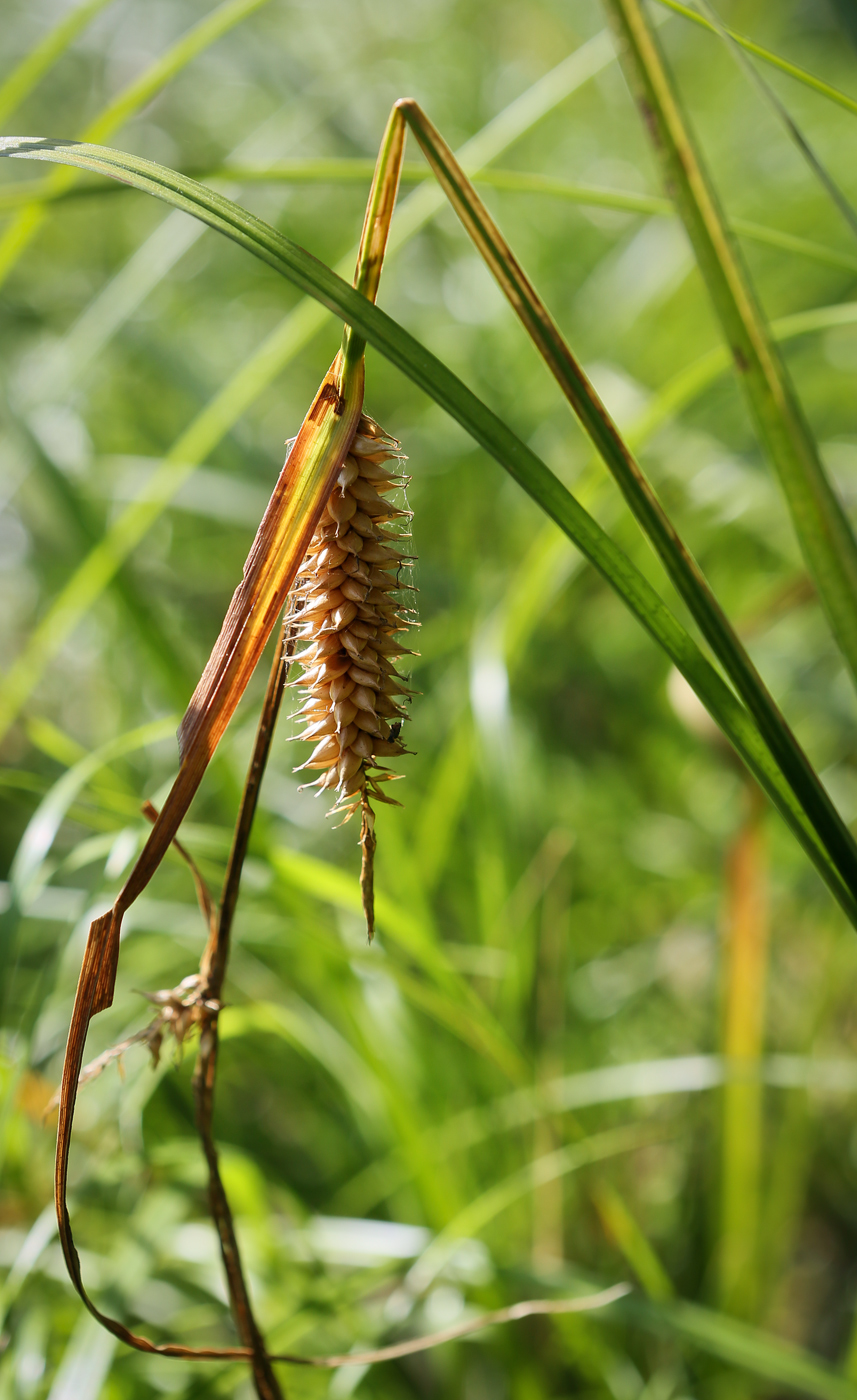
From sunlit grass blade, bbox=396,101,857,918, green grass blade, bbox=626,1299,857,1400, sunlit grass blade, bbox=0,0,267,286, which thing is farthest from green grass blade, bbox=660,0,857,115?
green grass blade, bbox=626,1299,857,1400

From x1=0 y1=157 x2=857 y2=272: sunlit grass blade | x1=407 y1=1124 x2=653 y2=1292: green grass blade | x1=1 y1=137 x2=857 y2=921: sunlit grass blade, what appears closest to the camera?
x1=1 y1=137 x2=857 y2=921: sunlit grass blade

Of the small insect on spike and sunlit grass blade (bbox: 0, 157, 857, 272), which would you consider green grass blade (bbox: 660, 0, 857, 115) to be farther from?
the small insect on spike

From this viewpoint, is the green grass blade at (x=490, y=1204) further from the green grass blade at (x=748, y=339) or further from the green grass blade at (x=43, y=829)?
the green grass blade at (x=748, y=339)

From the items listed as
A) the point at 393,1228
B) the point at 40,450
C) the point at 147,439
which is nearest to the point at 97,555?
the point at 40,450

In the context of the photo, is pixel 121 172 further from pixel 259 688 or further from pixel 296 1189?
pixel 296 1189

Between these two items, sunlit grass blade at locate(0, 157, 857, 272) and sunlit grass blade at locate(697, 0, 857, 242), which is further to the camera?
sunlit grass blade at locate(0, 157, 857, 272)

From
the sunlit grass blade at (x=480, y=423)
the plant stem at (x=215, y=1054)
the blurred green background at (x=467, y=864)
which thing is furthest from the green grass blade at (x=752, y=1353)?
the sunlit grass blade at (x=480, y=423)

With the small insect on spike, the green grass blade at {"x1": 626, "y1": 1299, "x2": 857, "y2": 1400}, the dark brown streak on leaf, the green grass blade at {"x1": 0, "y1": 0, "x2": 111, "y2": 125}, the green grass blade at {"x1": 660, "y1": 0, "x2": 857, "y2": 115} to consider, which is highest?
the green grass blade at {"x1": 0, "y1": 0, "x2": 111, "y2": 125}
